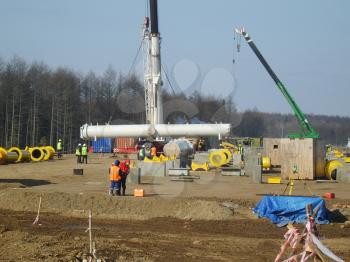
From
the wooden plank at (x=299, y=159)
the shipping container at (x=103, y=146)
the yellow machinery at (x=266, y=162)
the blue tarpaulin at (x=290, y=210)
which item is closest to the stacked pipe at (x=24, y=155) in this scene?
the yellow machinery at (x=266, y=162)

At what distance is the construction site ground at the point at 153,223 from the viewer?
11.9 meters

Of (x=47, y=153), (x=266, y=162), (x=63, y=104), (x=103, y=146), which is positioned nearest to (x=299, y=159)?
(x=266, y=162)

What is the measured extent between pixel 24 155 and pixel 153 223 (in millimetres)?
29633

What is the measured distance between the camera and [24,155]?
44.7 metres

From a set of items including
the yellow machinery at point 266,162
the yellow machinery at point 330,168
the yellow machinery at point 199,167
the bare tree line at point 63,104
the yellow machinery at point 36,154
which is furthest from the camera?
the bare tree line at point 63,104

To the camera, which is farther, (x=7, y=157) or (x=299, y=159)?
(x=7, y=157)

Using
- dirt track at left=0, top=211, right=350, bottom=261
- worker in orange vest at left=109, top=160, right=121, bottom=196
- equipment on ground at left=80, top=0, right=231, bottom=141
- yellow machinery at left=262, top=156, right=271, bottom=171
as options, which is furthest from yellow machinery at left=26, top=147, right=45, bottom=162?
dirt track at left=0, top=211, right=350, bottom=261

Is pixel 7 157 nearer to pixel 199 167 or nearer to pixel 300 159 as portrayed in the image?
pixel 199 167

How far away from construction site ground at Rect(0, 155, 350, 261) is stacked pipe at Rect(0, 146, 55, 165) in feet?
47.9

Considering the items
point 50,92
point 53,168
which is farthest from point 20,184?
point 50,92

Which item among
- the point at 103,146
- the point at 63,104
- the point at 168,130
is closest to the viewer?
the point at 168,130

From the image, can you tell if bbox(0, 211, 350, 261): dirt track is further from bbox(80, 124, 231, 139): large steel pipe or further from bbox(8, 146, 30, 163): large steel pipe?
bbox(8, 146, 30, 163): large steel pipe

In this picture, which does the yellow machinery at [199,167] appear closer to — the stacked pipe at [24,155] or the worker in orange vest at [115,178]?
the stacked pipe at [24,155]

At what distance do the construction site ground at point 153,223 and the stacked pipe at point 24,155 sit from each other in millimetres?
14596
